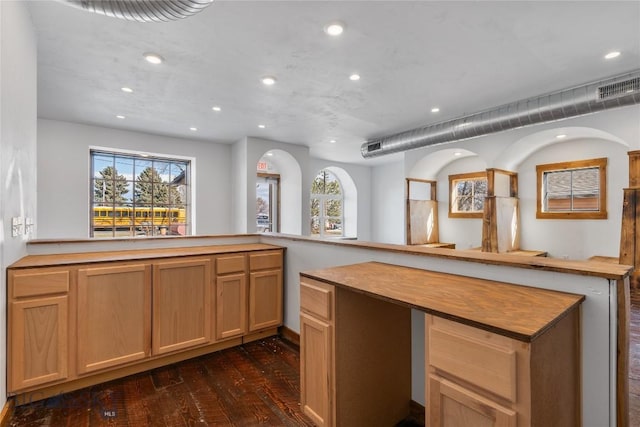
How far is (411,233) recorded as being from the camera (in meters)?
6.19

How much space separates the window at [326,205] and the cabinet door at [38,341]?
6.59m

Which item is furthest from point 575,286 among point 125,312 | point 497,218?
point 497,218

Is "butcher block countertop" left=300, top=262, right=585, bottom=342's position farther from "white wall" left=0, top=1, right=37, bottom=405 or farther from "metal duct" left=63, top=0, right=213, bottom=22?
"white wall" left=0, top=1, right=37, bottom=405

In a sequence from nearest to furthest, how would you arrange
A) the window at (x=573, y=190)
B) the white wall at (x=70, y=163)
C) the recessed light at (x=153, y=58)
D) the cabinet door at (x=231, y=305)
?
the recessed light at (x=153, y=58)
the cabinet door at (x=231, y=305)
the white wall at (x=70, y=163)
the window at (x=573, y=190)

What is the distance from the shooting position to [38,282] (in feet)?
→ 6.50

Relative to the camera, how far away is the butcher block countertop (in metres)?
1.01

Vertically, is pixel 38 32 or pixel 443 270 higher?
pixel 38 32

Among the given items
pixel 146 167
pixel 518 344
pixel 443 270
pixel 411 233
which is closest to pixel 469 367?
pixel 518 344

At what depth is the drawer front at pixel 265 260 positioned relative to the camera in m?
2.96

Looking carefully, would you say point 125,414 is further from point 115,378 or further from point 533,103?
point 533,103

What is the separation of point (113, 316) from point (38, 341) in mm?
414

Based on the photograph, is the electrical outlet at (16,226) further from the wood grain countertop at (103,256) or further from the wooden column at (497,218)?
the wooden column at (497,218)

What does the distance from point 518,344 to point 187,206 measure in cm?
572

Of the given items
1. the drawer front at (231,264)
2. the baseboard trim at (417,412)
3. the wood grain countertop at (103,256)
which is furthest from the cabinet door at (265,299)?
the baseboard trim at (417,412)
